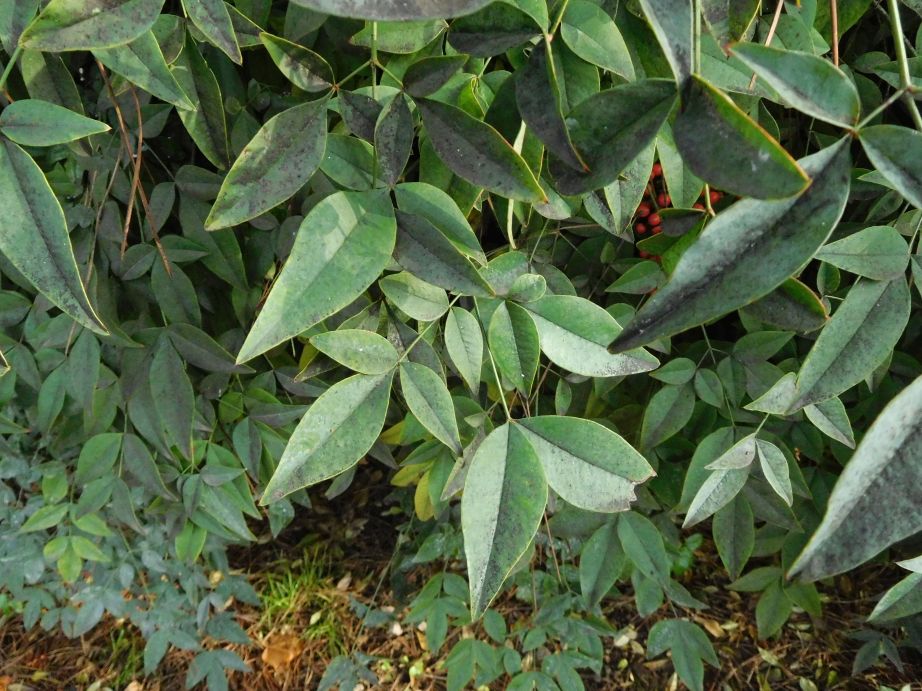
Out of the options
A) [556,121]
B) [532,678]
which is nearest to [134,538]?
[532,678]

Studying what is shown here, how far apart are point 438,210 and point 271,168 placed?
10cm

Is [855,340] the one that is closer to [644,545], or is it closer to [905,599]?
[905,599]

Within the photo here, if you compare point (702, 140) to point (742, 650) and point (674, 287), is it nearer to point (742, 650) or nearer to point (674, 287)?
point (674, 287)

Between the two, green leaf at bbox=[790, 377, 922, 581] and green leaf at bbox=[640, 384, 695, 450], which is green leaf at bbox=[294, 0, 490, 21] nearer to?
green leaf at bbox=[790, 377, 922, 581]

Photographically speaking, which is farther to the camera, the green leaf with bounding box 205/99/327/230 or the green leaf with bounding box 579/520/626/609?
the green leaf with bounding box 579/520/626/609

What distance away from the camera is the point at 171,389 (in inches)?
30.8

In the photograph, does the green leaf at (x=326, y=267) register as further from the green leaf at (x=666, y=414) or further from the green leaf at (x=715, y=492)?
the green leaf at (x=666, y=414)

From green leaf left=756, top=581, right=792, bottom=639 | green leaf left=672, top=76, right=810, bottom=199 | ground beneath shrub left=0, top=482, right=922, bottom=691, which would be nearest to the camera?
green leaf left=672, top=76, right=810, bottom=199

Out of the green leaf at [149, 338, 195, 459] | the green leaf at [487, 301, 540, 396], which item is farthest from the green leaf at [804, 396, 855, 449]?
the green leaf at [149, 338, 195, 459]

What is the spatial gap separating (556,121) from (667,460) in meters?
0.71

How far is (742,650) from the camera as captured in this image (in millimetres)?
1488

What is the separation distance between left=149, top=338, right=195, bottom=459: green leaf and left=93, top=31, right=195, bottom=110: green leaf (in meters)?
0.38

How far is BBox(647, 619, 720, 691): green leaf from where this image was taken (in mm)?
1104

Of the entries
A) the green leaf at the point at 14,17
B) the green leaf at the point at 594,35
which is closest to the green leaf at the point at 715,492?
the green leaf at the point at 594,35
